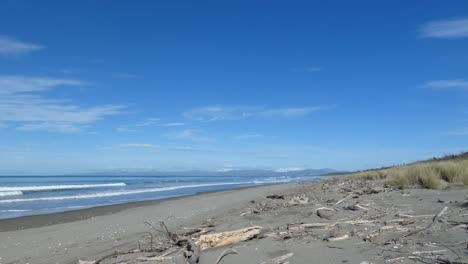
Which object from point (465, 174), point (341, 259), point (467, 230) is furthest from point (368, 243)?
point (465, 174)

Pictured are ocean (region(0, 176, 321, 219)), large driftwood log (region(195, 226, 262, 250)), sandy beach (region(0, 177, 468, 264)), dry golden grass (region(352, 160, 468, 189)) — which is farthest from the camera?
ocean (region(0, 176, 321, 219))

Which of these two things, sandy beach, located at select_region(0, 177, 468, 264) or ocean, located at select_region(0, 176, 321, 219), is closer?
sandy beach, located at select_region(0, 177, 468, 264)

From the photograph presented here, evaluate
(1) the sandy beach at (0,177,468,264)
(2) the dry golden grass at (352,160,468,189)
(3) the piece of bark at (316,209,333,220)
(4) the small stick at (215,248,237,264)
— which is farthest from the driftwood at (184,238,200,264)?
(2) the dry golden grass at (352,160,468,189)

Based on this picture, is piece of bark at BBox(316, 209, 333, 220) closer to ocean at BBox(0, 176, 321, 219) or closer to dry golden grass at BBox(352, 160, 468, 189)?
dry golden grass at BBox(352, 160, 468, 189)

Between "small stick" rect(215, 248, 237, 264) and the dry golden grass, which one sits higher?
the dry golden grass

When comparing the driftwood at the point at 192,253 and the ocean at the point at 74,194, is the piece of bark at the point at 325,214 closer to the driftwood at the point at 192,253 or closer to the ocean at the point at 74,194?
the driftwood at the point at 192,253

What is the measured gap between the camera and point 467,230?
5410mm

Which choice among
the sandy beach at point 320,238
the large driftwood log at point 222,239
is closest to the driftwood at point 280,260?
the sandy beach at point 320,238

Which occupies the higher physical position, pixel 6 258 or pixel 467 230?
pixel 467 230

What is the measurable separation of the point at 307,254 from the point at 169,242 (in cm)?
254

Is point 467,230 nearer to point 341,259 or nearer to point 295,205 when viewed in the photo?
point 341,259

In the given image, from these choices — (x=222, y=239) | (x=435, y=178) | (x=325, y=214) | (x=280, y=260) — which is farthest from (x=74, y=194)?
(x=280, y=260)

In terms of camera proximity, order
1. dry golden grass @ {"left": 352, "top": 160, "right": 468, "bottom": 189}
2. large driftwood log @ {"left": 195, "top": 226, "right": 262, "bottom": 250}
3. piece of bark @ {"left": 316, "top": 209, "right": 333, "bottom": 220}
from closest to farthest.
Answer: large driftwood log @ {"left": 195, "top": 226, "right": 262, "bottom": 250} → piece of bark @ {"left": 316, "top": 209, "right": 333, "bottom": 220} → dry golden grass @ {"left": 352, "top": 160, "right": 468, "bottom": 189}

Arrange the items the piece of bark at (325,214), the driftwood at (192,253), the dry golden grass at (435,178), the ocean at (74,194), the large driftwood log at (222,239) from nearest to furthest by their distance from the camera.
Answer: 1. the driftwood at (192,253)
2. the large driftwood log at (222,239)
3. the piece of bark at (325,214)
4. the dry golden grass at (435,178)
5. the ocean at (74,194)
